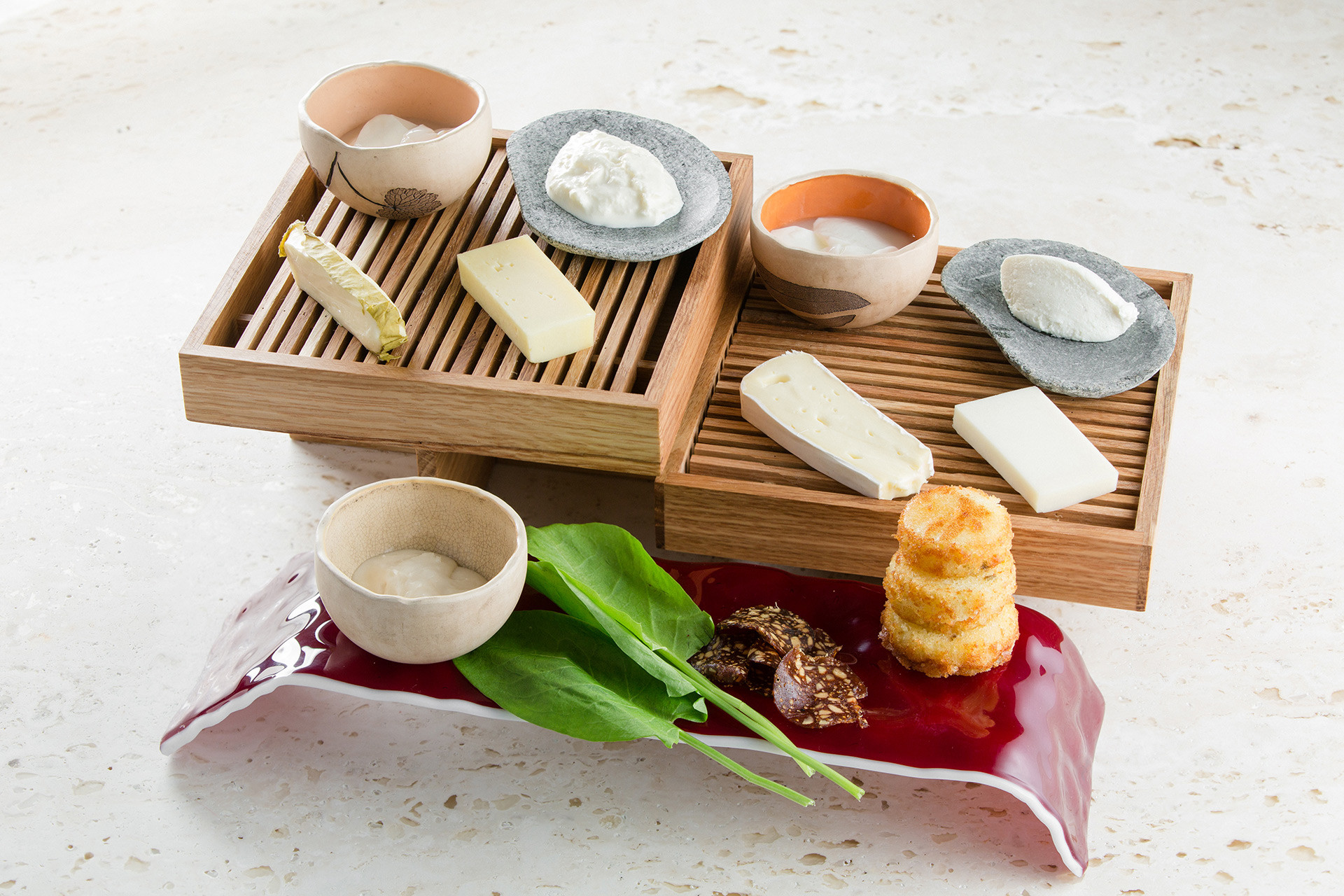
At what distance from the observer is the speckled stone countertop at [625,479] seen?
1.19 m

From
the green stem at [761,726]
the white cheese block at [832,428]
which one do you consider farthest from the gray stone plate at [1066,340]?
the green stem at [761,726]

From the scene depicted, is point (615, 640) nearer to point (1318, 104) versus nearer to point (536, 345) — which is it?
point (536, 345)

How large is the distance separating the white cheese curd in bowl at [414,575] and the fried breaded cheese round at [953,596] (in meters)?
0.39

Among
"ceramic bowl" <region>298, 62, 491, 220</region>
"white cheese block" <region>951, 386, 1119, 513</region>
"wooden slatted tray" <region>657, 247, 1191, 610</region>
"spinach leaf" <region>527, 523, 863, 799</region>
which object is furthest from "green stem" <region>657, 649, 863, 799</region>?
"ceramic bowl" <region>298, 62, 491, 220</region>

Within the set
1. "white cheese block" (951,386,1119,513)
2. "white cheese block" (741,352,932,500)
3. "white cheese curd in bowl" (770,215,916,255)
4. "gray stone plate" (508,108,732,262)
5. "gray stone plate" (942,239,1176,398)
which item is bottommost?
"white cheese block" (741,352,932,500)

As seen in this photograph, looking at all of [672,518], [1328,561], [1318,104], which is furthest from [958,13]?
[672,518]

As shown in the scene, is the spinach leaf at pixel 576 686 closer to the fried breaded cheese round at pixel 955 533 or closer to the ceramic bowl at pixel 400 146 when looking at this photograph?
the fried breaded cheese round at pixel 955 533

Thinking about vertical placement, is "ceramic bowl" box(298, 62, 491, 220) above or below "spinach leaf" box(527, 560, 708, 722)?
above

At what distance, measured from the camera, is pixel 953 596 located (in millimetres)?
1158

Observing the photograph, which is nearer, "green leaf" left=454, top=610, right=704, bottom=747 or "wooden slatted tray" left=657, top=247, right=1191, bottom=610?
"green leaf" left=454, top=610, right=704, bottom=747

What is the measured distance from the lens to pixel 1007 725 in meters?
1.15

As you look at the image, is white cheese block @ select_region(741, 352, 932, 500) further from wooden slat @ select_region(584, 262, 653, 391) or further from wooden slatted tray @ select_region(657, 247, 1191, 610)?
wooden slat @ select_region(584, 262, 653, 391)

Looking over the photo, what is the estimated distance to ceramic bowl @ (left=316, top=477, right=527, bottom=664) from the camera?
1.12 metres

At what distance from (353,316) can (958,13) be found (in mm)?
1697
